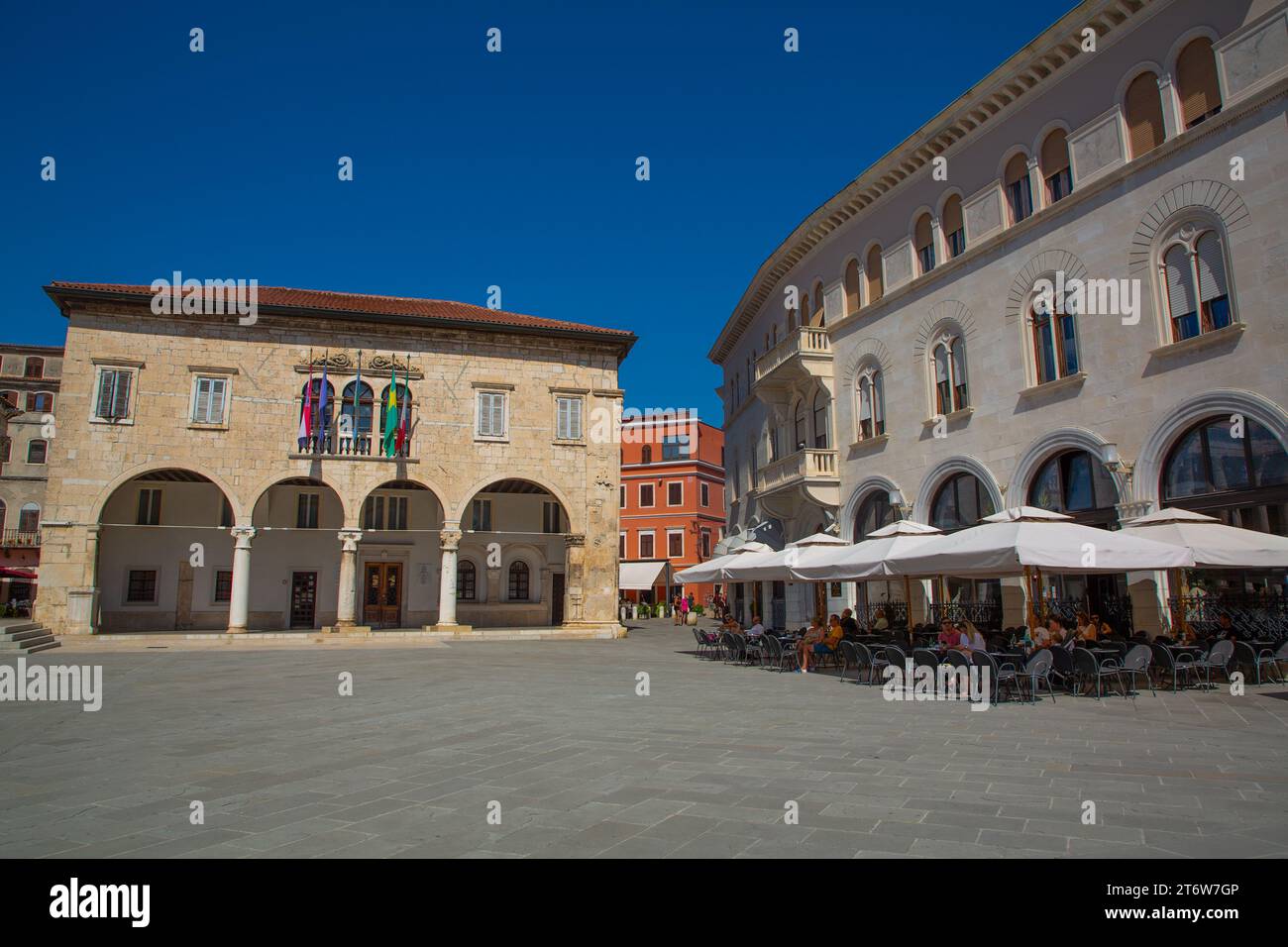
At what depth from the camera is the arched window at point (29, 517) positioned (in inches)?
1745

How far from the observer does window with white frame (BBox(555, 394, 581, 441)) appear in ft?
95.0

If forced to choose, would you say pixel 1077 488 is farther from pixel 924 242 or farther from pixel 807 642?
pixel 924 242

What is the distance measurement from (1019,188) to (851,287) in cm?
628

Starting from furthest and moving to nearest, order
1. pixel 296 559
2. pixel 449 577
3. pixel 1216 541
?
pixel 296 559 → pixel 449 577 → pixel 1216 541

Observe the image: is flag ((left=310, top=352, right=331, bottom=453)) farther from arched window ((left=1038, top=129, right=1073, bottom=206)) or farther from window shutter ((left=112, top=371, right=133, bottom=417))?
arched window ((left=1038, top=129, right=1073, bottom=206))

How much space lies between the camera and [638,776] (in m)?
6.45

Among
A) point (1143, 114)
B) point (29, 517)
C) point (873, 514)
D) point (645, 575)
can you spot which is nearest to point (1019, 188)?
point (1143, 114)

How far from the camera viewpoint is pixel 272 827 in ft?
16.6

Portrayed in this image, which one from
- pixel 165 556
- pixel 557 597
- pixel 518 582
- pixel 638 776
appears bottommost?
pixel 638 776

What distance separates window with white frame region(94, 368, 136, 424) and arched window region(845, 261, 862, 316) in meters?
23.1

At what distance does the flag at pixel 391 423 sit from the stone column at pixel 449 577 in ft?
10.6

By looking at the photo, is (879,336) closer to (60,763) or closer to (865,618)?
(865,618)

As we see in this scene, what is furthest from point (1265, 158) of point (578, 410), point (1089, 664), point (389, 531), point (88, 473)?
point (88, 473)
